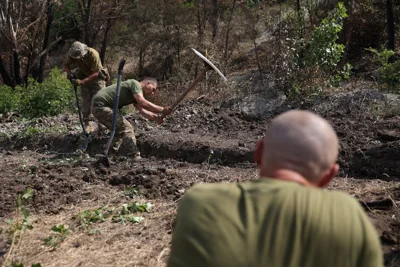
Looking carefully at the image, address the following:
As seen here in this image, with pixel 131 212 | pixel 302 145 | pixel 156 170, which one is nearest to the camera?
pixel 302 145

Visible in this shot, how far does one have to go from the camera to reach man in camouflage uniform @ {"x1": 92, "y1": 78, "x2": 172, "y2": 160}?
8366 millimetres

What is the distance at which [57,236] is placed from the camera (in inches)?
210

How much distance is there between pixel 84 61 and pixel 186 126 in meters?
2.33

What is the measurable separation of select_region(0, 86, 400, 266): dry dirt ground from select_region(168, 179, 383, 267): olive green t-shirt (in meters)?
2.34

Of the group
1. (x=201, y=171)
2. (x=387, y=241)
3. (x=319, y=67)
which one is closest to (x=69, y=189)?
(x=201, y=171)

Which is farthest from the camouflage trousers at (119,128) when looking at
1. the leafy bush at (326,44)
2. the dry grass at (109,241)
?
the leafy bush at (326,44)

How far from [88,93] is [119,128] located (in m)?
1.98

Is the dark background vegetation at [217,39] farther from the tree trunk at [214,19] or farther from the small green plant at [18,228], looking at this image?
the small green plant at [18,228]

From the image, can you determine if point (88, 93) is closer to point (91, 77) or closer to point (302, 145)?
point (91, 77)

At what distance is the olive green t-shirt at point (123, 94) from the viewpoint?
27.7ft

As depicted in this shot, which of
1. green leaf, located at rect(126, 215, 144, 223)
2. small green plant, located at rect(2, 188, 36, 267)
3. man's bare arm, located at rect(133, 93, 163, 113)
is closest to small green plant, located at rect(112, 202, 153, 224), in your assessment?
green leaf, located at rect(126, 215, 144, 223)

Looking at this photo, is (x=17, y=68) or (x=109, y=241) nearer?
(x=109, y=241)

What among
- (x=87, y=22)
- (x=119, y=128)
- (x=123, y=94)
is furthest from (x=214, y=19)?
(x=123, y=94)

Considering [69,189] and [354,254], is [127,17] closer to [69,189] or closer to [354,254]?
[69,189]
